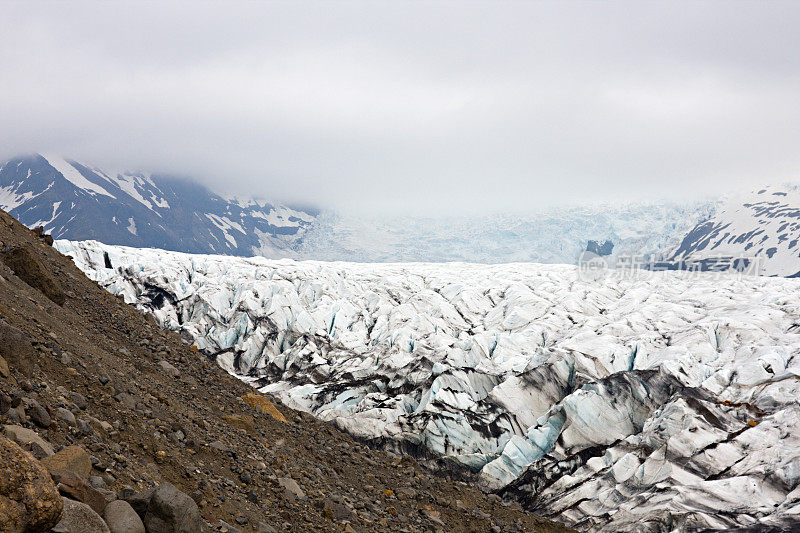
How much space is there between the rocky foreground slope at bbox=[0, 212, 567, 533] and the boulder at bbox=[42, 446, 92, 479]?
16mm

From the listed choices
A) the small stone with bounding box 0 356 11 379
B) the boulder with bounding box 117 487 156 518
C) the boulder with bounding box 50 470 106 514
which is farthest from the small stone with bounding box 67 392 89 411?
the boulder with bounding box 50 470 106 514

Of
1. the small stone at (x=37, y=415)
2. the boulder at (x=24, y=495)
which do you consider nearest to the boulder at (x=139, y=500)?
the boulder at (x=24, y=495)

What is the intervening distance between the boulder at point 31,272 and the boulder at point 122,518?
9545 mm

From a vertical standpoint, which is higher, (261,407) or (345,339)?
(261,407)

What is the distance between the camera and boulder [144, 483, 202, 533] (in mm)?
5477

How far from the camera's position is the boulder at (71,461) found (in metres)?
5.28

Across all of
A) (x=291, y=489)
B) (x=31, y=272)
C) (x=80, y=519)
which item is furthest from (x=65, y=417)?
(x=31, y=272)

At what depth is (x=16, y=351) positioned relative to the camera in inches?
278

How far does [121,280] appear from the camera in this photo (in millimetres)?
48281

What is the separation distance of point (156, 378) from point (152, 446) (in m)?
4.65

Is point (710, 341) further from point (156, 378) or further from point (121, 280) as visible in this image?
point (121, 280)

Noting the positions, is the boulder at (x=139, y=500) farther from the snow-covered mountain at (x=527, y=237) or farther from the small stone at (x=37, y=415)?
the snow-covered mountain at (x=527, y=237)

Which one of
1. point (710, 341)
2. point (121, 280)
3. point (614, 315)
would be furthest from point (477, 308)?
point (121, 280)

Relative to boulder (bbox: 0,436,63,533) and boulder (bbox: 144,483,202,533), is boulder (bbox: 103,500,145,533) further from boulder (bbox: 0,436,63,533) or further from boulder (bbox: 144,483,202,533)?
boulder (bbox: 0,436,63,533)
